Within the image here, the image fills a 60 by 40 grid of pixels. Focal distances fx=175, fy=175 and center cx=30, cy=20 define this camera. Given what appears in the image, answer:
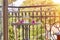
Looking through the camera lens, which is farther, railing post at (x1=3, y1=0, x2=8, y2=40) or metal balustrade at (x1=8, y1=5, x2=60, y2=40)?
metal balustrade at (x1=8, y1=5, x2=60, y2=40)

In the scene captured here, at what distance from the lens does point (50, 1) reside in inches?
194

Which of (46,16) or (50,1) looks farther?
(50,1)

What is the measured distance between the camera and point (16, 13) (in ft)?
14.4

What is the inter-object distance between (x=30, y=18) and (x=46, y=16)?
16.1 inches

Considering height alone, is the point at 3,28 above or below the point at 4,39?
above

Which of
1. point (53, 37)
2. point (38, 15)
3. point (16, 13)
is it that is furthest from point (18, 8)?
point (53, 37)

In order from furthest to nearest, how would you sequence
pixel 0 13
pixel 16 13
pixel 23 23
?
pixel 16 13
pixel 23 23
pixel 0 13

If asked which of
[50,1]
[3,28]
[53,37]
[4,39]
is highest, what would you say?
[50,1]

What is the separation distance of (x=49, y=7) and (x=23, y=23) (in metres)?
1.13

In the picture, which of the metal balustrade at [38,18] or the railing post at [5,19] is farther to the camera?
the metal balustrade at [38,18]

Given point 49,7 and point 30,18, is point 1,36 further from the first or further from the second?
point 49,7

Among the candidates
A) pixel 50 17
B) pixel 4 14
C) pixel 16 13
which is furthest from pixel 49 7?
pixel 4 14

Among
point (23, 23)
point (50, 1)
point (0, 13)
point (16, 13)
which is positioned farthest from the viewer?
point (50, 1)

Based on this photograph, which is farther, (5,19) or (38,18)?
(38,18)
